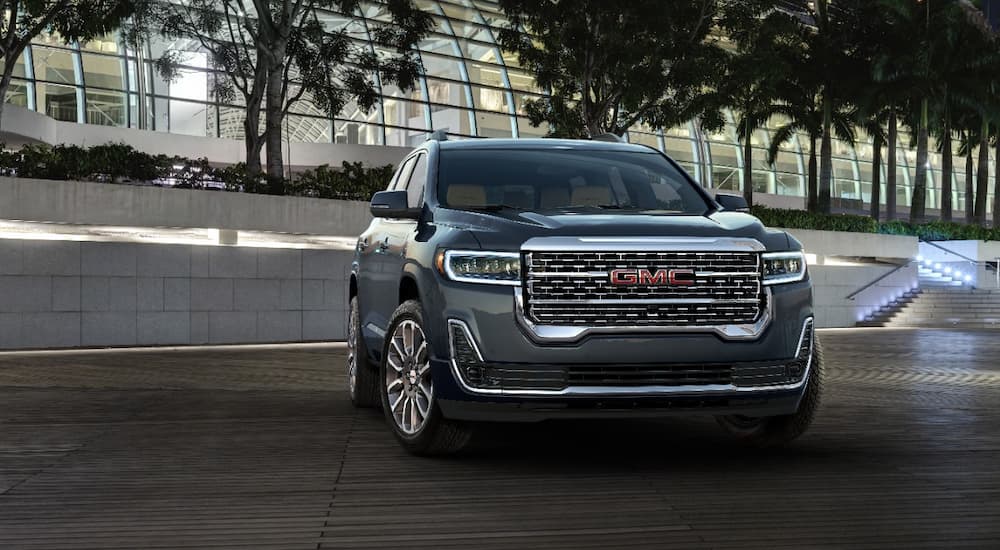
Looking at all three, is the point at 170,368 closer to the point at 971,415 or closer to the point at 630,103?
the point at 971,415

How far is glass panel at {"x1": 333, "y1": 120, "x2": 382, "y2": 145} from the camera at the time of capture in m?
46.6

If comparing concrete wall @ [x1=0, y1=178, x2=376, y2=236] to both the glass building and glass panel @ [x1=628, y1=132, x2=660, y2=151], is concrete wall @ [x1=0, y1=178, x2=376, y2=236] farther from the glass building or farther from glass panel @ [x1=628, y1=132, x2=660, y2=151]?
glass panel @ [x1=628, y1=132, x2=660, y2=151]

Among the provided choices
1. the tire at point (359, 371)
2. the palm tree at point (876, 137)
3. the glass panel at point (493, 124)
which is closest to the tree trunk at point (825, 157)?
the palm tree at point (876, 137)

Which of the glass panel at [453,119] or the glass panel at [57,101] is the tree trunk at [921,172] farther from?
the glass panel at [57,101]

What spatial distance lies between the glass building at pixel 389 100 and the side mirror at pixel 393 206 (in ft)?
83.5

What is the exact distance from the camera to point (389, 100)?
4869cm

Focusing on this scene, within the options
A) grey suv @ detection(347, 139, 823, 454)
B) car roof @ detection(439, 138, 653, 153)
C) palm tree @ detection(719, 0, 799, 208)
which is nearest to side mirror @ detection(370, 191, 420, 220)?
grey suv @ detection(347, 139, 823, 454)

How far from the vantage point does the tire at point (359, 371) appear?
404 inches

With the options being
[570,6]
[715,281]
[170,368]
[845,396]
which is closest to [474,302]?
[715,281]

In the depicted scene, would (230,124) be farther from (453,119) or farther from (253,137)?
(253,137)

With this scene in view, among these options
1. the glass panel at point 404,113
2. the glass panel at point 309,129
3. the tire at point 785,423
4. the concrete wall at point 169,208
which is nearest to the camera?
the tire at point 785,423

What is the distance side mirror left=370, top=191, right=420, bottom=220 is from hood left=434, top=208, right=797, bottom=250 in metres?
0.52

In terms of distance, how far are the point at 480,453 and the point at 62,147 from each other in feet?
54.7

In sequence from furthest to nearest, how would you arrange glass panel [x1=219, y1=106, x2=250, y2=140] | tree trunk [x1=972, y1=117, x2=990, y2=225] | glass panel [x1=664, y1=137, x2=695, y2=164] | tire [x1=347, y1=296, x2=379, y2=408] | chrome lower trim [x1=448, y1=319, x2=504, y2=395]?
glass panel [x1=664, y1=137, x2=695, y2=164] → tree trunk [x1=972, y1=117, x2=990, y2=225] → glass panel [x1=219, y1=106, x2=250, y2=140] → tire [x1=347, y1=296, x2=379, y2=408] → chrome lower trim [x1=448, y1=319, x2=504, y2=395]
